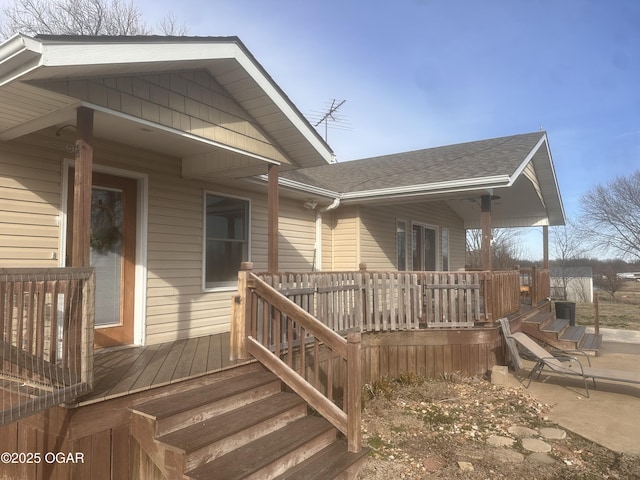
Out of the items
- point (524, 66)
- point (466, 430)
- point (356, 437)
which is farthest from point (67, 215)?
point (524, 66)

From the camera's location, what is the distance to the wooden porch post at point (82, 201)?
3219mm

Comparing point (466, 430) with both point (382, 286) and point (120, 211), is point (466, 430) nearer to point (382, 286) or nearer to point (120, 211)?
point (382, 286)

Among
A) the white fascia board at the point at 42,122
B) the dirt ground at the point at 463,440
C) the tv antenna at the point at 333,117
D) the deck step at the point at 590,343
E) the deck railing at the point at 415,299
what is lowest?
the dirt ground at the point at 463,440

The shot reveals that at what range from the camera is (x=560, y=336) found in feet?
27.1

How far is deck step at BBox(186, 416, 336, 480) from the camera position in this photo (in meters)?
2.79

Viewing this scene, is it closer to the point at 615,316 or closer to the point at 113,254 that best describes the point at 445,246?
the point at 615,316

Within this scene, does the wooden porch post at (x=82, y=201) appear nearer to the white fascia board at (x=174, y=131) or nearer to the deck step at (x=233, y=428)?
the white fascia board at (x=174, y=131)

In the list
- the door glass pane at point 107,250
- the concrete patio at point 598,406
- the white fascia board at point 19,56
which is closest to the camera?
the white fascia board at point 19,56

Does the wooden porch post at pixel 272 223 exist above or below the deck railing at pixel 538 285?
above

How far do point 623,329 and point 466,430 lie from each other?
1023 centimetres

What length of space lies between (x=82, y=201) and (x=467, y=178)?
6251 millimetres

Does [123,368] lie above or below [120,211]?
below

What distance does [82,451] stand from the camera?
2.88 metres

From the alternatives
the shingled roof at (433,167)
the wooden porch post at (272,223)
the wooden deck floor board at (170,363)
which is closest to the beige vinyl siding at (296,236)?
the shingled roof at (433,167)
